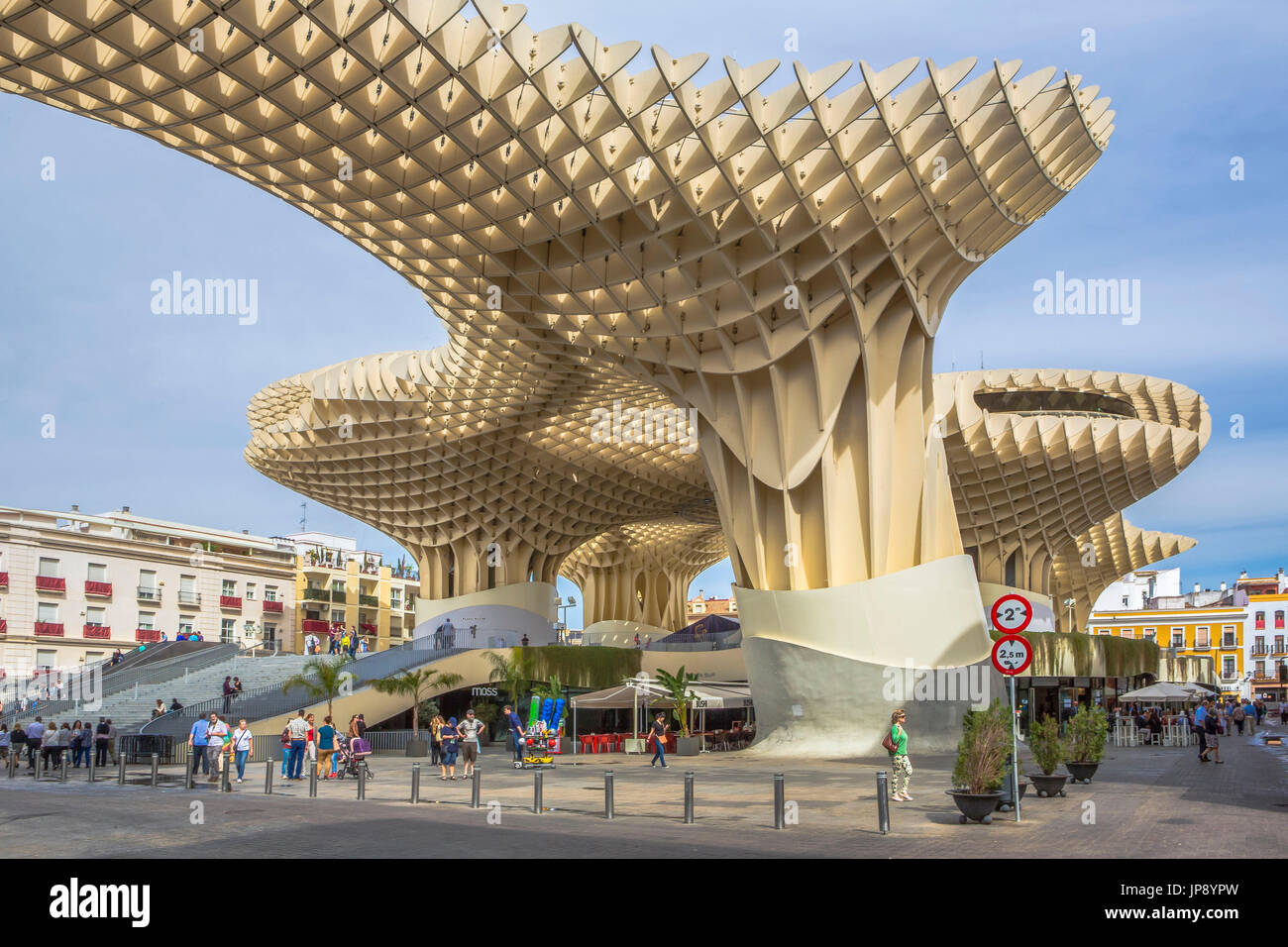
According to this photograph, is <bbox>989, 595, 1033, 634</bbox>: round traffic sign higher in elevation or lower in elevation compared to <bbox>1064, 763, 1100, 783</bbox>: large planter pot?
higher

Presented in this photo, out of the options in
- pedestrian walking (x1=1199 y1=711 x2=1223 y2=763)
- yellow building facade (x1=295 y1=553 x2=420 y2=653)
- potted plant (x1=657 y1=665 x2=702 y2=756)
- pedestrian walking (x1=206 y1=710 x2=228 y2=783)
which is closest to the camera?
pedestrian walking (x1=206 y1=710 x2=228 y2=783)

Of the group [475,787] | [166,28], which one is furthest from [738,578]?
[166,28]

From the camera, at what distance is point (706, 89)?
27016 mm

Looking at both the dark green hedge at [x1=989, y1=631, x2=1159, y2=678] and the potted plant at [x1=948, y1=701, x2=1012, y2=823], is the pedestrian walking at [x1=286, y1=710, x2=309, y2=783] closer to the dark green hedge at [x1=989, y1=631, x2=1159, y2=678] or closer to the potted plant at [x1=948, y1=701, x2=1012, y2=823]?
the potted plant at [x1=948, y1=701, x2=1012, y2=823]

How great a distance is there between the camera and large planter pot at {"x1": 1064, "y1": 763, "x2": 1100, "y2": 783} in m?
24.0

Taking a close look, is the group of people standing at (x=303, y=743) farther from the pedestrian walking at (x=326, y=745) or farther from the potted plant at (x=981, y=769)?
the potted plant at (x=981, y=769)

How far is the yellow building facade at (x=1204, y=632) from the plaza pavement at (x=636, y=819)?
8536 centimetres

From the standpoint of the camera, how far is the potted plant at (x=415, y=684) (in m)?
41.6

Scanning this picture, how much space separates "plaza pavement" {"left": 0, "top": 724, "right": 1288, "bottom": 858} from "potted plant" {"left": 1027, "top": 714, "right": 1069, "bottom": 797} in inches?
23.9

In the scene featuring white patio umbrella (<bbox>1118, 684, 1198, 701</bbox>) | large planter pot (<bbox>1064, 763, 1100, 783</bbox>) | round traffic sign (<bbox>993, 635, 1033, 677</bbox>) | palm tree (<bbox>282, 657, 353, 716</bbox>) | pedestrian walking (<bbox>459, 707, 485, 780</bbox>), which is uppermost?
round traffic sign (<bbox>993, 635, 1033, 677</bbox>)

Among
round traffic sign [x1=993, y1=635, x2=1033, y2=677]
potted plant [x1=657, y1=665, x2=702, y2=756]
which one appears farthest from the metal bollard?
potted plant [x1=657, y1=665, x2=702, y2=756]

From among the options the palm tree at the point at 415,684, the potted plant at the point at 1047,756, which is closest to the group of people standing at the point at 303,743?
the palm tree at the point at 415,684

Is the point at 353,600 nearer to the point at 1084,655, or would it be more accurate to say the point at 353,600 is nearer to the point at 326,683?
the point at 1084,655
